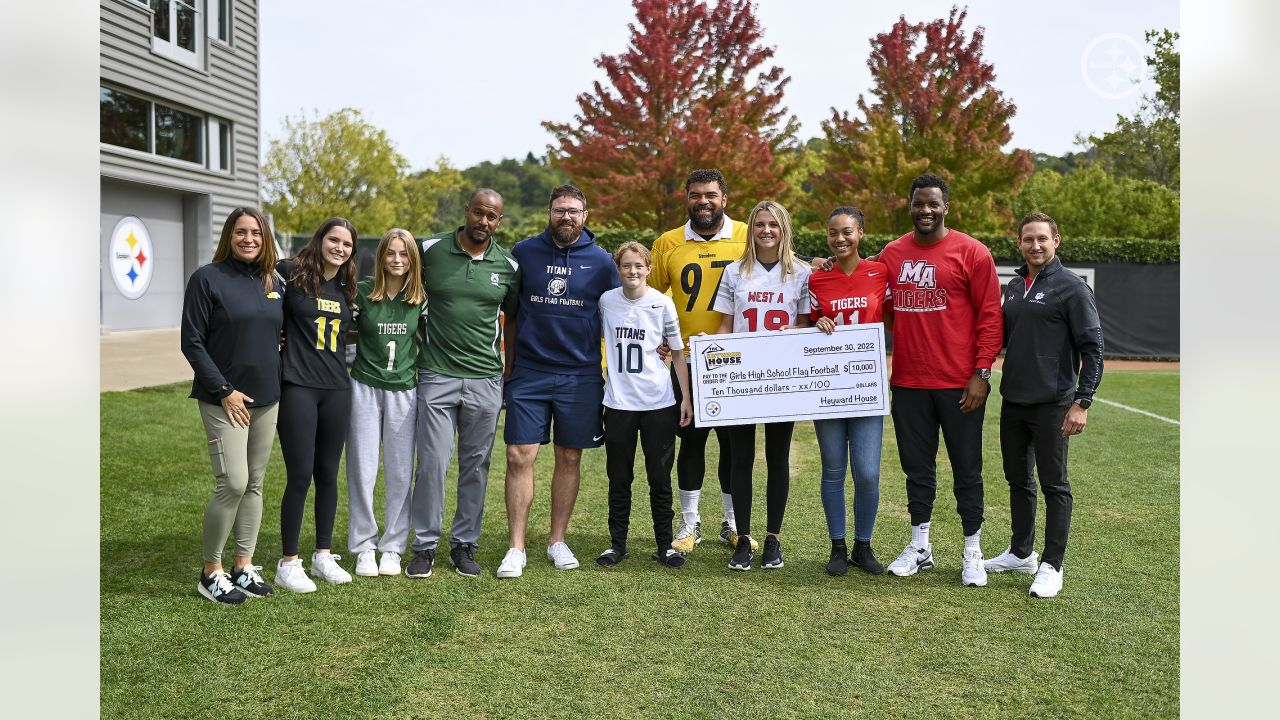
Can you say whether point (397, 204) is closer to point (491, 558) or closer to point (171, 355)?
point (171, 355)

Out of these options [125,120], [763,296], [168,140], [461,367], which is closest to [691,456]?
[763,296]

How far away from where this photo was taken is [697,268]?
5539 mm

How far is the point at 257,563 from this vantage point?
5.42 meters

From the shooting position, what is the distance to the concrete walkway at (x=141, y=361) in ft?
42.7

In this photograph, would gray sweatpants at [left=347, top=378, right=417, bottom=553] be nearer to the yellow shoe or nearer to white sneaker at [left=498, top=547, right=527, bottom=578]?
white sneaker at [left=498, top=547, right=527, bottom=578]

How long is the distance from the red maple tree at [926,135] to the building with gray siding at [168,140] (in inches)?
551

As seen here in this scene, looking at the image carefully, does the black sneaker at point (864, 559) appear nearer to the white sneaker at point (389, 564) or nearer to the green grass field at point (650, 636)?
the green grass field at point (650, 636)

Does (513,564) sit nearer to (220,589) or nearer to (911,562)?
(220,589)

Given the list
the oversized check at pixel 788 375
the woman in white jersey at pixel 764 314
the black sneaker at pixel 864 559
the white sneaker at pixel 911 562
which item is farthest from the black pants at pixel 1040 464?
the woman in white jersey at pixel 764 314

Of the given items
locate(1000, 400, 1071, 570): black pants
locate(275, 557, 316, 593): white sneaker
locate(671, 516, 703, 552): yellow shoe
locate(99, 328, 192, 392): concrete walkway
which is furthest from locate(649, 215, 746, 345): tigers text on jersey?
locate(99, 328, 192, 392): concrete walkway

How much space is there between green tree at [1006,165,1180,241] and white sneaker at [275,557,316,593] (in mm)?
25131

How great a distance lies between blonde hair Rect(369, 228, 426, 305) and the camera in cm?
509

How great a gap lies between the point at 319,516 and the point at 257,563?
0.67 metres
